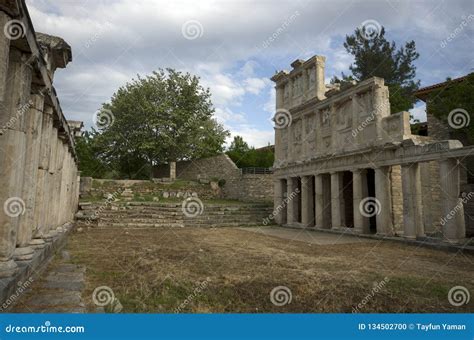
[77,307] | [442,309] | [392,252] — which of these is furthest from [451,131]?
[77,307]

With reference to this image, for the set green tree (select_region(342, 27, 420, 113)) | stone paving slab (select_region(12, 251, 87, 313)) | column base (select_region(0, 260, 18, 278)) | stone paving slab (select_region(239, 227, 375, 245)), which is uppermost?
green tree (select_region(342, 27, 420, 113))

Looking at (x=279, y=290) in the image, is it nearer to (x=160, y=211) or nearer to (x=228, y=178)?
(x=160, y=211)

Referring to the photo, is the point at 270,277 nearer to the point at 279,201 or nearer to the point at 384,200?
the point at 384,200

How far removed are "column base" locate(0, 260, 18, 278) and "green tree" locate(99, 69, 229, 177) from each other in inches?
1060

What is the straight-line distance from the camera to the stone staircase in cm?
1812

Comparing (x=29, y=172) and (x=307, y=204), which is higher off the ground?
(x=29, y=172)

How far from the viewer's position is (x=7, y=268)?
4805 millimetres

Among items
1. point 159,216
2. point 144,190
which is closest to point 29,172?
point 159,216

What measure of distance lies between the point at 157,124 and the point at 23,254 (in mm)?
26664

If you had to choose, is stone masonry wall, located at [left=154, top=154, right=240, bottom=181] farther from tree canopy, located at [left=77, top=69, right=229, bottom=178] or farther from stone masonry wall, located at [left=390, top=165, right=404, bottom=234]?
stone masonry wall, located at [left=390, top=165, right=404, bottom=234]

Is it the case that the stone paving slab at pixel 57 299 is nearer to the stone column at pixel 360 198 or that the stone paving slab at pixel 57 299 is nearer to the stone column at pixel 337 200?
the stone column at pixel 360 198

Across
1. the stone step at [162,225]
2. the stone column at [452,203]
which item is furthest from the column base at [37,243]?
the stone column at [452,203]

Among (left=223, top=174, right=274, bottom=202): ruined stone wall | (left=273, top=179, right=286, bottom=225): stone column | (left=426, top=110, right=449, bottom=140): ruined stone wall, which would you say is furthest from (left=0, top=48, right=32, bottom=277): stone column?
(left=223, top=174, right=274, bottom=202): ruined stone wall

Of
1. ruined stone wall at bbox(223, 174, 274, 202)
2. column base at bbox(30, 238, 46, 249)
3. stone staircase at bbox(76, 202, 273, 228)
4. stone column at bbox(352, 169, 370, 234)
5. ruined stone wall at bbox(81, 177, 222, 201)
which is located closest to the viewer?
column base at bbox(30, 238, 46, 249)
